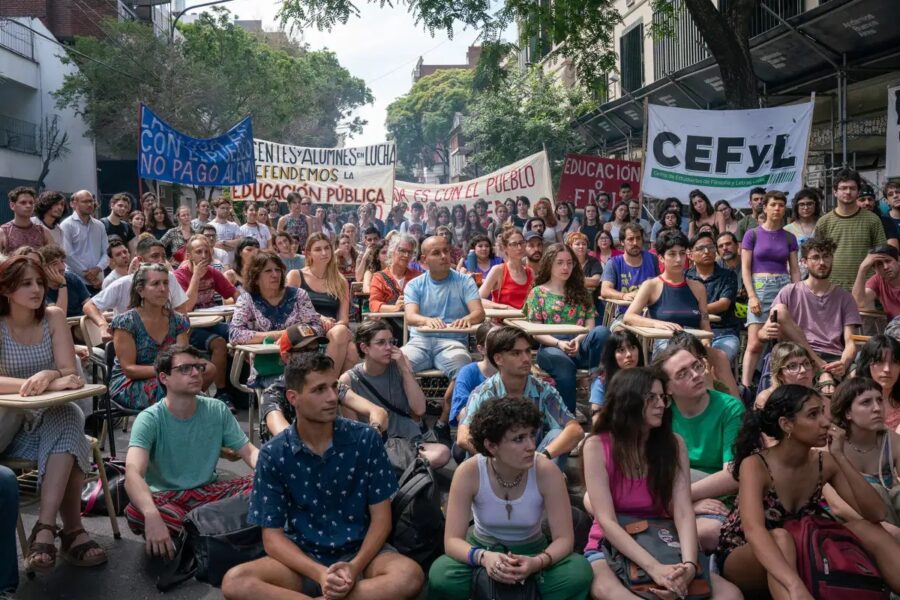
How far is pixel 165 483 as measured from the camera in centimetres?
507

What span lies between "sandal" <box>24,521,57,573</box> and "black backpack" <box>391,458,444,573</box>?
1.69 meters

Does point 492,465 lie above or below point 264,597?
above

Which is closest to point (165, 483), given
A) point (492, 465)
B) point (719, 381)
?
point (492, 465)

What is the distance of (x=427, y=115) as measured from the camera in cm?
9500

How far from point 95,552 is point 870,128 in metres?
14.7

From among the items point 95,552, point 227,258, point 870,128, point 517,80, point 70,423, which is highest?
point 517,80

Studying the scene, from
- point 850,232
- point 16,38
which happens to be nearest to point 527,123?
point 16,38

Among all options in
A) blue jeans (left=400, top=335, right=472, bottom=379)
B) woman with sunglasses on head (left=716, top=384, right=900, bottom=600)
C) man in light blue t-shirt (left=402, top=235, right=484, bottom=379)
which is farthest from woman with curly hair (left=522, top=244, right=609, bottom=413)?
woman with sunglasses on head (left=716, top=384, right=900, bottom=600)

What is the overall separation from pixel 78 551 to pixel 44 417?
70 centimetres

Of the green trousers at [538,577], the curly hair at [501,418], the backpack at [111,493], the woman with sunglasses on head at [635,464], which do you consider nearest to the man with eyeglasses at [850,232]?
the woman with sunglasses on head at [635,464]

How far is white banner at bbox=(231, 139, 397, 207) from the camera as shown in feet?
60.4

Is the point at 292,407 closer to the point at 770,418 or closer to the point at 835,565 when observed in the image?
the point at 770,418

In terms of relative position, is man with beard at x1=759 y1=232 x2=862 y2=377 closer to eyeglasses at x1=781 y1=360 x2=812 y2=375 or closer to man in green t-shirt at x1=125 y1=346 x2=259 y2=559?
eyeglasses at x1=781 y1=360 x2=812 y2=375

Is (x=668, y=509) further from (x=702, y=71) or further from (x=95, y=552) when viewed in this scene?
(x=702, y=71)
